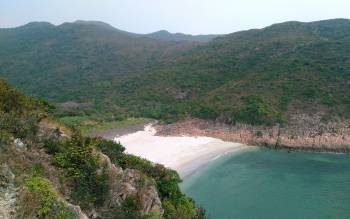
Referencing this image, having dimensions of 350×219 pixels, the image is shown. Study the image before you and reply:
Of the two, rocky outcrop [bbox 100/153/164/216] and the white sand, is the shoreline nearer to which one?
the white sand

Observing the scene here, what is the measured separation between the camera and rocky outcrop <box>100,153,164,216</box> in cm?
1663

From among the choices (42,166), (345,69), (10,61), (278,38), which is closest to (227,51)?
(278,38)

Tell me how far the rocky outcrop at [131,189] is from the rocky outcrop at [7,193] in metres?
4.30

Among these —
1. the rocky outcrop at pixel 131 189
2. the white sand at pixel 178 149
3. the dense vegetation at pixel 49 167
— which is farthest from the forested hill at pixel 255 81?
the dense vegetation at pixel 49 167

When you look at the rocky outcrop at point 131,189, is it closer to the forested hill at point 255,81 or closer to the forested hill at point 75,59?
the forested hill at point 255,81

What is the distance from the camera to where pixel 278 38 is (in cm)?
9188

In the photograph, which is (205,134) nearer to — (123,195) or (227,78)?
(227,78)

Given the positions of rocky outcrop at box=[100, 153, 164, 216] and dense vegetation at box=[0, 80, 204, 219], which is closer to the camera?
dense vegetation at box=[0, 80, 204, 219]

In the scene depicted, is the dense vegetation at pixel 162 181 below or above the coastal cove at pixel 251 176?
above

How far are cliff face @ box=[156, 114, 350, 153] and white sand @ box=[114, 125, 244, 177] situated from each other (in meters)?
2.56

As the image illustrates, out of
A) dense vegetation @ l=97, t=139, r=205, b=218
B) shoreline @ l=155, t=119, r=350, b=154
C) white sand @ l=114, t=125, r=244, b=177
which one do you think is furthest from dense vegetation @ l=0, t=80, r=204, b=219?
shoreline @ l=155, t=119, r=350, b=154

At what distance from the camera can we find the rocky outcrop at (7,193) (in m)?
11.2

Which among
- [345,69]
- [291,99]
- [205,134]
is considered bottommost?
[205,134]

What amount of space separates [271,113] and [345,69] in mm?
17777
